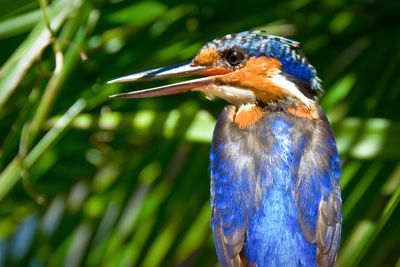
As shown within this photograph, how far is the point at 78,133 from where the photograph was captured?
138 centimetres

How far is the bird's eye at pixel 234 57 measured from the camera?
118 cm

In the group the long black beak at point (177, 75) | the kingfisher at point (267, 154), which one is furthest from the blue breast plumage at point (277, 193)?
the long black beak at point (177, 75)

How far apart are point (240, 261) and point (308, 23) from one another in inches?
23.6

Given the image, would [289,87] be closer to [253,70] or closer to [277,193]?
[253,70]

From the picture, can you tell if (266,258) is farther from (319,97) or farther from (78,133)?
(78,133)

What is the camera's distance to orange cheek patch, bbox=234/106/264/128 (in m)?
1.16

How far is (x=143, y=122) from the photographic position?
1.20 m

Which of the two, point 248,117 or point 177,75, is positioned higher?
point 177,75

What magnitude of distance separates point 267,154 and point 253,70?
19 cm

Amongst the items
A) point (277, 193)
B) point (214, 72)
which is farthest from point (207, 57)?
point (277, 193)

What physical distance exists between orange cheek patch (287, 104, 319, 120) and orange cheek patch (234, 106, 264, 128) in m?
0.06

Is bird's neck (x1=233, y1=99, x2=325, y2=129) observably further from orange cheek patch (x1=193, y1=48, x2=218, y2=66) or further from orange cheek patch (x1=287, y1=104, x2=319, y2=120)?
orange cheek patch (x1=193, y1=48, x2=218, y2=66)

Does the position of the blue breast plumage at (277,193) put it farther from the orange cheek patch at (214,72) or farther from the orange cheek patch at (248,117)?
the orange cheek patch at (214,72)

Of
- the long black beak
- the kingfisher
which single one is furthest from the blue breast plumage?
the long black beak
